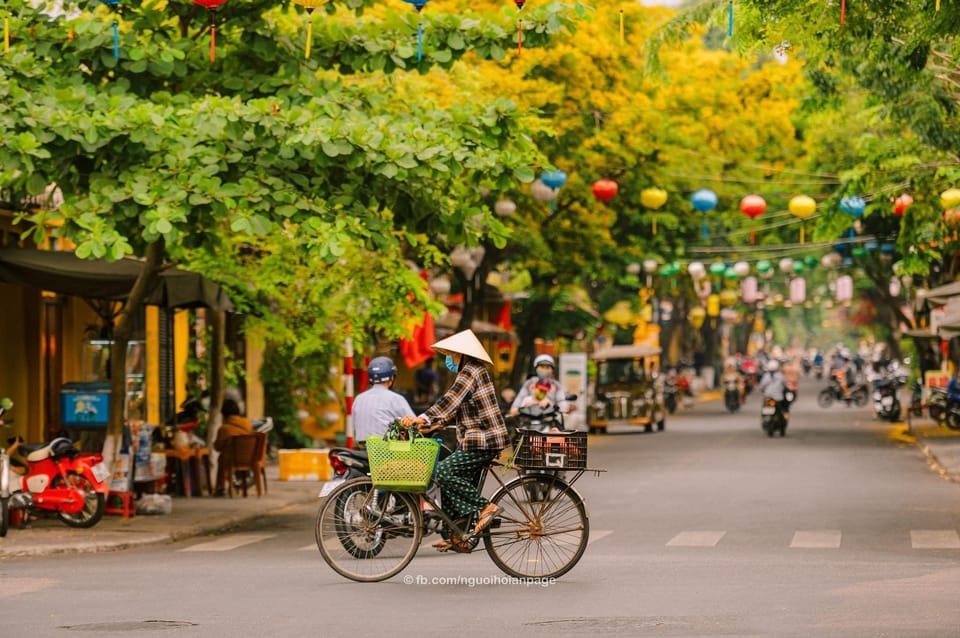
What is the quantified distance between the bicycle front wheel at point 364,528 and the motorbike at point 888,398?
36.7m

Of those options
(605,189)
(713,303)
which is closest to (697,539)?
(605,189)

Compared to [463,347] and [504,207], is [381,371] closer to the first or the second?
[463,347]

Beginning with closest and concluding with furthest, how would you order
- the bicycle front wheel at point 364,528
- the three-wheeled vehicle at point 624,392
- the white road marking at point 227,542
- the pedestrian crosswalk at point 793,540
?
the bicycle front wheel at point 364,528 < the pedestrian crosswalk at point 793,540 < the white road marking at point 227,542 < the three-wheeled vehicle at point 624,392

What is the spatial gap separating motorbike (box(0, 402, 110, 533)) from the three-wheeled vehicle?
28066mm

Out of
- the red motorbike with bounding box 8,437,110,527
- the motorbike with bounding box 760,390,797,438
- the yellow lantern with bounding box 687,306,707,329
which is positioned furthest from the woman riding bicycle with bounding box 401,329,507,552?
the yellow lantern with bounding box 687,306,707,329

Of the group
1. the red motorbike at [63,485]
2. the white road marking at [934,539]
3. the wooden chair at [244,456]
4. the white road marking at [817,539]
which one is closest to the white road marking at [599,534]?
the white road marking at [817,539]

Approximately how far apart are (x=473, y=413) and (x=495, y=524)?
84 cm

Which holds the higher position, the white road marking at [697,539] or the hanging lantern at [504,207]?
the hanging lantern at [504,207]

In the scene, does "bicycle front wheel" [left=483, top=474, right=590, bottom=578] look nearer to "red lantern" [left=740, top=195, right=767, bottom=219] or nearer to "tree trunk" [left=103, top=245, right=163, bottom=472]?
"tree trunk" [left=103, top=245, right=163, bottom=472]

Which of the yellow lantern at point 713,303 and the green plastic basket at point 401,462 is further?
the yellow lantern at point 713,303

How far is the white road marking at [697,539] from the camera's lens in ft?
53.7

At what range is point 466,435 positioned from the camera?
41.5 feet

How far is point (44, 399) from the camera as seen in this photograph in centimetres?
2514

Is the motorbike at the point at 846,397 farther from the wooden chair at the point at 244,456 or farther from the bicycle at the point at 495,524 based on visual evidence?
the bicycle at the point at 495,524
